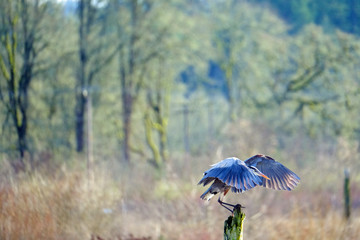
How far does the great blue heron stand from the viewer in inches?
132

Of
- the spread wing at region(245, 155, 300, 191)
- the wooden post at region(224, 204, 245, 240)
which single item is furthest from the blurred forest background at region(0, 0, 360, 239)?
the spread wing at region(245, 155, 300, 191)

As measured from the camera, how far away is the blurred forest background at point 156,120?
26.9ft

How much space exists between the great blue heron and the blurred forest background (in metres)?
4.28

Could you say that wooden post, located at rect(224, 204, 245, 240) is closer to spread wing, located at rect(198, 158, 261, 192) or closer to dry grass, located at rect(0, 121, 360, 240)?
spread wing, located at rect(198, 158, 261, 192)

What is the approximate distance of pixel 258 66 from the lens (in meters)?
24.6

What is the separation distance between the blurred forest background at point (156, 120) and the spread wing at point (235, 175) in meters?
4.53

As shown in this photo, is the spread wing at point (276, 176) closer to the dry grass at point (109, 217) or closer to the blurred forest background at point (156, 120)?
the dry grass at point (109, 217)

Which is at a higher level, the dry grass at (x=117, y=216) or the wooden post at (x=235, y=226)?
the wooden post at (x=235, y=226)

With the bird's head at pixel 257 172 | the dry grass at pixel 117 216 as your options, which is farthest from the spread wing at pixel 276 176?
the dry grass at pixel 117 216

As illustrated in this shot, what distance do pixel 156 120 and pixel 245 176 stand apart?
1804 centimetres

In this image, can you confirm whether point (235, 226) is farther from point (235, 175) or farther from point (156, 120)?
point (156, 120)

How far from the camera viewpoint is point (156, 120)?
2136cm

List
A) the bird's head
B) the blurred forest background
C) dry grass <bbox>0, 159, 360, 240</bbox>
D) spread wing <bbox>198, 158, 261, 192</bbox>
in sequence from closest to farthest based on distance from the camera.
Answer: spread wing <bbox>198, 158, 261, 192</bbox> < the bird's head < dry grass <bbox>0, 159, 360, 240</bbox> < the blurred forest background

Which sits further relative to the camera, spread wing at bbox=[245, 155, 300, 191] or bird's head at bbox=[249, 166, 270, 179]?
spread wing at bbox=[245, 155, 300, 191]
